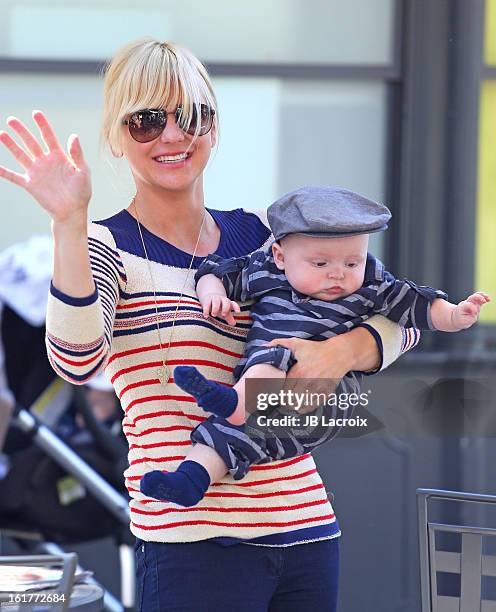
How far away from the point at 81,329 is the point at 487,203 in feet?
11.8

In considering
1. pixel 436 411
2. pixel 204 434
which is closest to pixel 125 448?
pixel 436 411

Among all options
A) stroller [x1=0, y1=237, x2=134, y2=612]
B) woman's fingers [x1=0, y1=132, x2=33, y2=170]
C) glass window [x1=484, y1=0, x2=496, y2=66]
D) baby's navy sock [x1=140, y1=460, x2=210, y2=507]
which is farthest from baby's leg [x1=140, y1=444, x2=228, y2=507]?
glass window [x1=484, y1=0, x2=496, y2=66]

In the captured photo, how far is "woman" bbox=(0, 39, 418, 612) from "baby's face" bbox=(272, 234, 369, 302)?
0.08 metres

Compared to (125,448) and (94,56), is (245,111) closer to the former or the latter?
(94,56)

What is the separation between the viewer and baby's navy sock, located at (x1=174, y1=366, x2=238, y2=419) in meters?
1.74

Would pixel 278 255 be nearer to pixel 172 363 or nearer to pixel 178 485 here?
pixel 172 363

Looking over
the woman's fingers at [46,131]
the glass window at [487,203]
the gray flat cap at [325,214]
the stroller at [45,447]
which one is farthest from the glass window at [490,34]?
the woman's fingers at [46,131]

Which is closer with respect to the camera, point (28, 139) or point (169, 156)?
point (28, 139)

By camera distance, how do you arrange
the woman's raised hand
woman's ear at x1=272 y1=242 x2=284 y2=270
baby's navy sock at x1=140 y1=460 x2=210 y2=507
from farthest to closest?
woman's ear at x1=272 y1=242 x2=284 y2=270 < baby's navy sock at x1=140 y1=460 x2=210 y2=507 < the woman's raised hand

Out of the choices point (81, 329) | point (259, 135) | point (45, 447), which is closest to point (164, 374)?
point (81, 329)

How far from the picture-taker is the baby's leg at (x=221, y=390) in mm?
1743

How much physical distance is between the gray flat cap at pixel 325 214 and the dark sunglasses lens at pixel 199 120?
0.17 metres

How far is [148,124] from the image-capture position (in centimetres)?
191

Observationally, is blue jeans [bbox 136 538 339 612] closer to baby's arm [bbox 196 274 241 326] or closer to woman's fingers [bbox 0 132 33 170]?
baby's arm [bbox 196 274 241 326]
